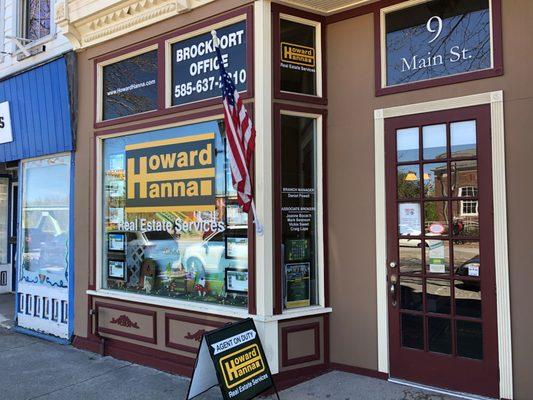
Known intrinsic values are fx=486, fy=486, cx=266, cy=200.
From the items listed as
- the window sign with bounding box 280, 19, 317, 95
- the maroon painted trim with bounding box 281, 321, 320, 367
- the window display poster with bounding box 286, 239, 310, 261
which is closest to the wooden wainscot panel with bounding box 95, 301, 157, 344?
the maroon painted trim with bounding box 281, 321, 320, 367

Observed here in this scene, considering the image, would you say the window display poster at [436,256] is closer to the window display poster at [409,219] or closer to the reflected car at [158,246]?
the window display poster at [409,219]

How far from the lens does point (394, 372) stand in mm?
4762

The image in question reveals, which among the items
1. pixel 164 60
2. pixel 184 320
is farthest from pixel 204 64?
pixel 184 320

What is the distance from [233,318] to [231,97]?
2215 millimetres

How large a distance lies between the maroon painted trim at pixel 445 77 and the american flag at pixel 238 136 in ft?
4.78

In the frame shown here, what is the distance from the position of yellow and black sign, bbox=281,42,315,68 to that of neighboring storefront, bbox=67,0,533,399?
0.6 inches

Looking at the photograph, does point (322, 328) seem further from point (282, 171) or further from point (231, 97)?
point (231, 97)

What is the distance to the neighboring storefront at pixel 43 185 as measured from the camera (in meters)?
6.96

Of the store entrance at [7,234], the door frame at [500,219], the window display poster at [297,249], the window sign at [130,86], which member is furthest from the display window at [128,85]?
the store entrance at [7,234]

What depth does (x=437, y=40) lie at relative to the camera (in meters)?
4.65

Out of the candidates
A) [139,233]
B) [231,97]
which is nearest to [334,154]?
[231,97]

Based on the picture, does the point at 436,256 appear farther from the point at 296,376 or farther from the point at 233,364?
the point at 233,364

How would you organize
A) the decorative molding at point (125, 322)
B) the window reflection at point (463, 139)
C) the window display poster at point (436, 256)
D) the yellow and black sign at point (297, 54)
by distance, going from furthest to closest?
1. the decorative molding at point (125, 322)
2. the yellow and black sign at point (297, 54)
3. the window display poster at point (436, 256)
4. the window reflection at point (463, 139)

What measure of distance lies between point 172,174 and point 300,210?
166 centimetres
